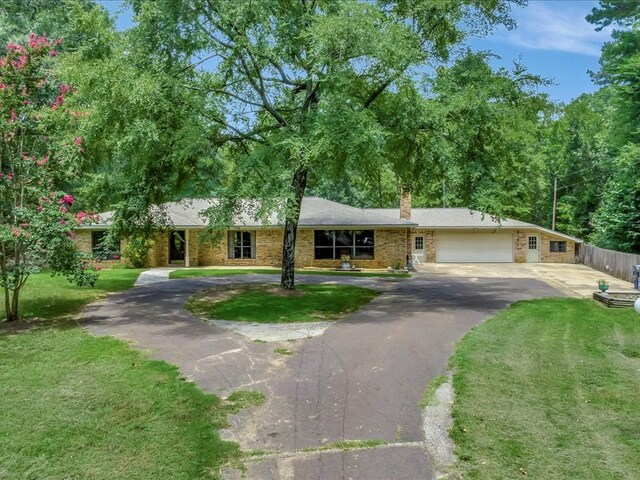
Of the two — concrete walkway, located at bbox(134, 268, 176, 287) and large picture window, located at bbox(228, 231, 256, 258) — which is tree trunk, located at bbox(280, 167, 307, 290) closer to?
concrete walkway, located at bbox(134, 268, 176, 287)

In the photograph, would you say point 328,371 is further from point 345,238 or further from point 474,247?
point 474,247

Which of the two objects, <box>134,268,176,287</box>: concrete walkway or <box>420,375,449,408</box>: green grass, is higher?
<box>134,268,176,287</box>: concrete walkway

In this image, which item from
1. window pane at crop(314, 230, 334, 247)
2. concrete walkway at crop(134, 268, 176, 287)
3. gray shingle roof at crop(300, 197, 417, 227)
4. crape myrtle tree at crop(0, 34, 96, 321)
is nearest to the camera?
crape myrtle tree at crop(0, 34, 96, 321)

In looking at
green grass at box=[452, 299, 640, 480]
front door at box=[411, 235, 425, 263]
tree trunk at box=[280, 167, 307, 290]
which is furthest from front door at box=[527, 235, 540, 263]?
green grass at box=[452, 299, 640, 480]

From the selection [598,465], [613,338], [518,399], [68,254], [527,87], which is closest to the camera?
[598,465]

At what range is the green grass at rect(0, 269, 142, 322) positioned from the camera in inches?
462

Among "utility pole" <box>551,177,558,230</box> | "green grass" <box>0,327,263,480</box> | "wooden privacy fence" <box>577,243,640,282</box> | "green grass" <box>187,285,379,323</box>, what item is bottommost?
"green grass" <box>0,327,263,480</box>

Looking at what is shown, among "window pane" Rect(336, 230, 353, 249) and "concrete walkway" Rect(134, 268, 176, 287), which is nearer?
"concrete walkway" Rect(134, 268, 176, 287)

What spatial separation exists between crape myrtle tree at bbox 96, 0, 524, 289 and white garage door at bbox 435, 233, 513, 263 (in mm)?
16715

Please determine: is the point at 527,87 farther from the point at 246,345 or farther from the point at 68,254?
the point at 68,254

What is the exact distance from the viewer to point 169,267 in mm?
24766

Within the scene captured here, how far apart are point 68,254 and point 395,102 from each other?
32.8 ft

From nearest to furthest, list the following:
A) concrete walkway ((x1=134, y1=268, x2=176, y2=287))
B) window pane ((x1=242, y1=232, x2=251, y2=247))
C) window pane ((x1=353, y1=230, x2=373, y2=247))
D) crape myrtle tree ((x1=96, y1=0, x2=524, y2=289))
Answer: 1. crape myrtle tree ((x1=96, y1=0, x2=524, y2=289))
2. concrete walkway ((x1=134, y1=268, x2=176, y2=287))
3. window pane ((x1=353, y1=230, x2=373, y2=247))
4. window pane ((x1=242, y1=232, x2=251, y2=247))

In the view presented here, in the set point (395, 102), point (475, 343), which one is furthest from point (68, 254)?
point (395, 102)
